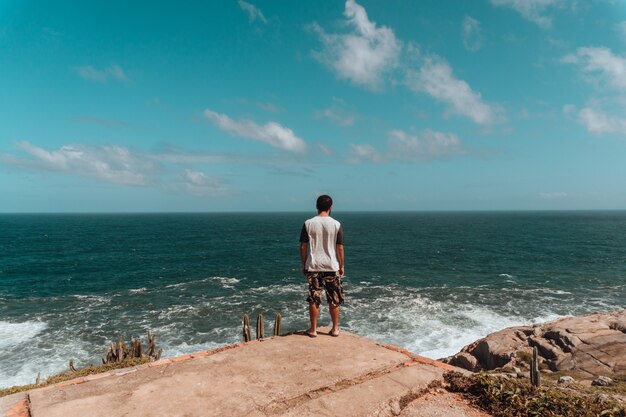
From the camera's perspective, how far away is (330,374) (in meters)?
5.32

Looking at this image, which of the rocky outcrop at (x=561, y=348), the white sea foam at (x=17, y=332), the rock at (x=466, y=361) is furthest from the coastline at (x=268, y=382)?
the white sea foam at (x=17, y=332)

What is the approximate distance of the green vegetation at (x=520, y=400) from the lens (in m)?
4.62

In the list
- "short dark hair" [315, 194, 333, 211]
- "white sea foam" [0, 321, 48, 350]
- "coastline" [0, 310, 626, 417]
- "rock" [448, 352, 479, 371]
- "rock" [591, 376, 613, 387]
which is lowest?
"white sea foam" [0, 321, 48, 350]

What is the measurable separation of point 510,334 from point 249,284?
78.4 feet

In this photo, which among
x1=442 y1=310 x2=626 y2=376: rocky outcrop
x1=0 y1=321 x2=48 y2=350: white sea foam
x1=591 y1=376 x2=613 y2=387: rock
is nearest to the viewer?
x1=591 y1=376 x2=613 y2=387: rock

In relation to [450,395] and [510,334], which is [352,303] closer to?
[510,334]

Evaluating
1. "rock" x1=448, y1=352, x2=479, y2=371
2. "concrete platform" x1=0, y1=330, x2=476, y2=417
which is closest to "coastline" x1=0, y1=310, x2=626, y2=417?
"concrete platform" x1=0, y1=330, x2=476, y2=417

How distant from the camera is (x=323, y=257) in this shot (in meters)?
6.89

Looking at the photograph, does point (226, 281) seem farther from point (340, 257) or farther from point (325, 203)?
point (325, 203)

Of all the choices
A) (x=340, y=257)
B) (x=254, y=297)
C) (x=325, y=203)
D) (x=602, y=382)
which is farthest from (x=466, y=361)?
(x=254, y=297)

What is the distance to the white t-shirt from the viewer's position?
22.1ft

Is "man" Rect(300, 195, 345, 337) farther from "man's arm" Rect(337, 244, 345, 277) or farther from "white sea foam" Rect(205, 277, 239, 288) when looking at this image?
"white sea foam" Rect(205, 277, 239, 288)

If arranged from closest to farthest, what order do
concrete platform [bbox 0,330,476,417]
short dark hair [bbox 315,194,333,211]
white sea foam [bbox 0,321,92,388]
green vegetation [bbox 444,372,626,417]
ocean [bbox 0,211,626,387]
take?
concrete platform [bbox 0,330,476,417]
green vegetation [bbox 444,372,626,417]
short dark hair [bbox 315,194,333,211]
white sea foam [bbox 0,321,92,388]
ocean [bbox 0,211,626,387]

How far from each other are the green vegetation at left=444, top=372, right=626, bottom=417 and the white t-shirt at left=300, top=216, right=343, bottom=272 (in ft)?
9.11
